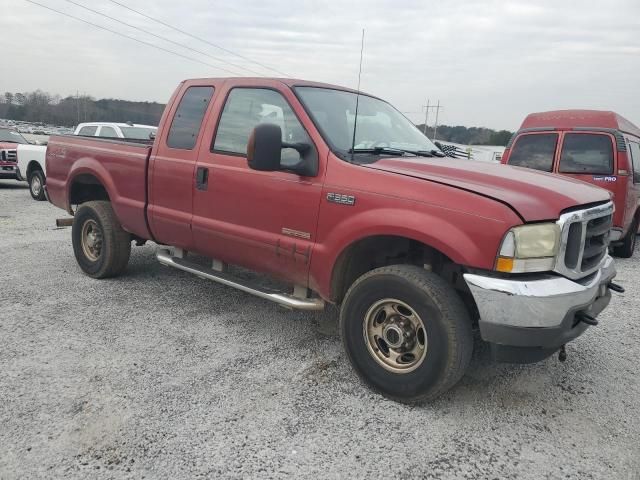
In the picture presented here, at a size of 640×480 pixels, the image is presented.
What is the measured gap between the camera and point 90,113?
16.0m

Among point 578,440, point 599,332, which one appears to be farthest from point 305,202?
point 599,332

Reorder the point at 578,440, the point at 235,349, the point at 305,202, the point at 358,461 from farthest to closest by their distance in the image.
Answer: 1. the point at 235,349
2. the point at 305,202
3. the point at 578,440
4. the point at 358,461

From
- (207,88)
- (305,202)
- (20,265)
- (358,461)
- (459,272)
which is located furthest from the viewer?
(20,265)

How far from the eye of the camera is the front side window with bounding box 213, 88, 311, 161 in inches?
142

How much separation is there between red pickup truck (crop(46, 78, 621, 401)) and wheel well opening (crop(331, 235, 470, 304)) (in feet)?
0.03

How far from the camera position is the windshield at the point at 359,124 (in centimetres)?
355

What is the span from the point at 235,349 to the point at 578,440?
230cm

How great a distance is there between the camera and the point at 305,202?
3.40m

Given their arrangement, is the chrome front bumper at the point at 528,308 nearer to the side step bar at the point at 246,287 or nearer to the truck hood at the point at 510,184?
the truck hood at the point at 510,184

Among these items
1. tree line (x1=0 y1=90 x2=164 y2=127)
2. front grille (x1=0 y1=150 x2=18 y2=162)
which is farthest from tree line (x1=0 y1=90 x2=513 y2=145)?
front grille (x1=0 y1=150 x2=18 y2=162)

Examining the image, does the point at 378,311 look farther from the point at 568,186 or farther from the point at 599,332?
the point at 599,332

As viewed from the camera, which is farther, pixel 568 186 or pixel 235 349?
pixel 235 349

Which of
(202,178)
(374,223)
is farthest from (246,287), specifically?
(374,223)

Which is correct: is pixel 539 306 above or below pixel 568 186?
below
